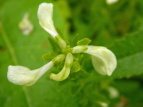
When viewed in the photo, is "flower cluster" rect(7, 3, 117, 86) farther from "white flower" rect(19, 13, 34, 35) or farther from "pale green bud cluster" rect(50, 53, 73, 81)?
"white flower" rect(19, 13, 34, 35)

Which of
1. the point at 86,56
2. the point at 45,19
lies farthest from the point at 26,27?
the point at 45,19

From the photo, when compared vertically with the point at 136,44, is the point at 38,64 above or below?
above

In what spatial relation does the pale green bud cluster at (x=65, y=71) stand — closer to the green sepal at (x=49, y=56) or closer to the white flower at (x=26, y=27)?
the green sepal at (x=49, y=56)

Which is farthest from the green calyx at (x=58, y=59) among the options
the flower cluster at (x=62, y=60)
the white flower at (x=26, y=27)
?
the white flower at (x=26, y=27)

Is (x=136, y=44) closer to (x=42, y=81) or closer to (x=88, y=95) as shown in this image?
(x=88, y=95)

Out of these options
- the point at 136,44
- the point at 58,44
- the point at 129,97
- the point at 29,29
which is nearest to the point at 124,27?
the point at 129,97
